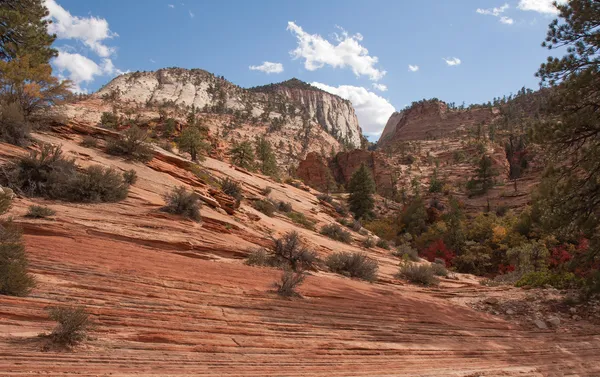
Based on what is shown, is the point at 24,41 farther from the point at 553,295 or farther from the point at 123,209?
the point at 553,295

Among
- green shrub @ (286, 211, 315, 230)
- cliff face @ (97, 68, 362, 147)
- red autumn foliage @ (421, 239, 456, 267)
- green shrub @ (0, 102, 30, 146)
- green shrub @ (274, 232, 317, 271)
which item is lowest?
red autumn foliage @ (421, 239, 456, 267)

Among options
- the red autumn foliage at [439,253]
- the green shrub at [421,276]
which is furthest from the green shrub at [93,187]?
the red autumn foliage at [439,253]

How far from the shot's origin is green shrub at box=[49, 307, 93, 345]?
3.40 meters

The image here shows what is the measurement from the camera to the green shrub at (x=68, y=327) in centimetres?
A: 340

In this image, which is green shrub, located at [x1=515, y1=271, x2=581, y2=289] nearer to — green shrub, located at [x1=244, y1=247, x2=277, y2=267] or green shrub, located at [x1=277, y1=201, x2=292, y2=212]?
green shrub, located at [x1=244, y1=247, x2=277, y2=267]

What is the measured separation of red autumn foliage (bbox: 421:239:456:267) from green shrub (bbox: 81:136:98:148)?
25713 millimetres

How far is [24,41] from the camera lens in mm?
14836

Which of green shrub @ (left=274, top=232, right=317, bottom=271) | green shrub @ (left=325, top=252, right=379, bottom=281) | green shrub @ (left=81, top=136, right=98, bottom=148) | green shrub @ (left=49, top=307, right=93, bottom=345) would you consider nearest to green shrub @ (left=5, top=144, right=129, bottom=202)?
green shrub @ (left=81, top=136, right=98, bottom=148)

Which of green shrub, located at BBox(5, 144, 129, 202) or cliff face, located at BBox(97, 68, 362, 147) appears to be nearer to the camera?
green shrub, located at BBox(5, 144, 129, 202)

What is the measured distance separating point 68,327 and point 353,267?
8618 millimetres

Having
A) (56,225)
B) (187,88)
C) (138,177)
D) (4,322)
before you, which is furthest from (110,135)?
(187,88)

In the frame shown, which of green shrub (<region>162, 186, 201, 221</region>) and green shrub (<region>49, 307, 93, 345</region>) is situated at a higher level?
green shrub (<region>162, 186, 201, 221</region>)

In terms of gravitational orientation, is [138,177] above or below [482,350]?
above

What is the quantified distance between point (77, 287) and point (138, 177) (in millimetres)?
8522
